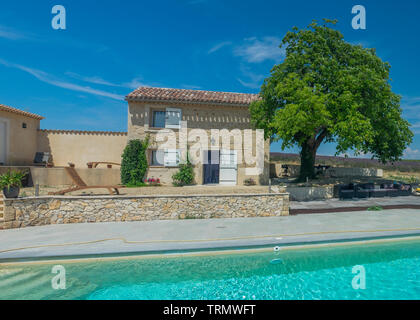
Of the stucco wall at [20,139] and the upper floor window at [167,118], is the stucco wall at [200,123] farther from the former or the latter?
the stucco wall at [20,139]

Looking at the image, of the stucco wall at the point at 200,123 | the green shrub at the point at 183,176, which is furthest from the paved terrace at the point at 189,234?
the stucco wall at the point at 200,123

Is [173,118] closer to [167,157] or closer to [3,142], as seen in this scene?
[167,157]

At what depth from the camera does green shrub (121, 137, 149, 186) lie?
1717 cm

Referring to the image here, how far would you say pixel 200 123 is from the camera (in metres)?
18.3

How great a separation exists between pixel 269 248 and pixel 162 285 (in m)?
3.36

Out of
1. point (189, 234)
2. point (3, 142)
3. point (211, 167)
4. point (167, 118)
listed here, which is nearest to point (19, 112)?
point (3, 142)

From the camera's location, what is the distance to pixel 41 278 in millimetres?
5805

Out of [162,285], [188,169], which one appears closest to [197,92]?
[188,169]

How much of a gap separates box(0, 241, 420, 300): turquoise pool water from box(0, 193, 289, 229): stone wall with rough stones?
11.6ft

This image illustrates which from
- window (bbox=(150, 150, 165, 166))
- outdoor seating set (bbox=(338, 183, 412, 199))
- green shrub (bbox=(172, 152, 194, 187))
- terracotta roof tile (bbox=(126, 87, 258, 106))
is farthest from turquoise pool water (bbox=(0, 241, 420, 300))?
terracotta roof tile (bbox=(126, 87, 258, 106))

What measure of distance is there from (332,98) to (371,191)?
645cm

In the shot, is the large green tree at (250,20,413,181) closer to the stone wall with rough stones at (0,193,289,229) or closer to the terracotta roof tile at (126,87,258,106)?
the terracotta roof tile at (126,87,258,106)

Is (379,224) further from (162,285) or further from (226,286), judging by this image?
(162,285)
